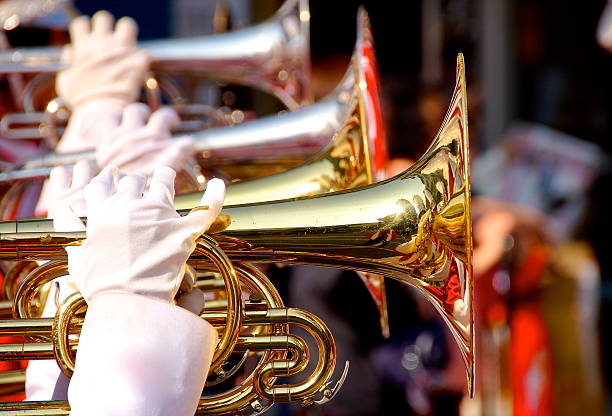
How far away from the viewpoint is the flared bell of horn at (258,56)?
2578mm

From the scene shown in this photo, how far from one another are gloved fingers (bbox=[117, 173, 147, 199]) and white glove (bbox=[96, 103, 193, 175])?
1.54ft

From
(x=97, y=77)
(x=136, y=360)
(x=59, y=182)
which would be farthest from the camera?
(x=97, y=77)

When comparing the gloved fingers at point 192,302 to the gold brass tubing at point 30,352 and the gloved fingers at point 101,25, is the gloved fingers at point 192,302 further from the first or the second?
the gloved fingers at point 101,25

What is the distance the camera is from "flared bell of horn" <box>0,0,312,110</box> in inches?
102

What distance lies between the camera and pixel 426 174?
1394mm

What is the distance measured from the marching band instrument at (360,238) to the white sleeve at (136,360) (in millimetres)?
165

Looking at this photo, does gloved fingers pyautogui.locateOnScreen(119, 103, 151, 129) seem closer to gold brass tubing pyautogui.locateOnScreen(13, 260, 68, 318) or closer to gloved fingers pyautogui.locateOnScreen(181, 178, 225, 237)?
gold brass tubing pyautogui.locateOnScreen(13, 260, 68, 318)

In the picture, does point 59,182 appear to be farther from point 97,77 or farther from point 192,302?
point 97,77

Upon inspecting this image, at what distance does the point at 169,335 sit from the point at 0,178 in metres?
0.86

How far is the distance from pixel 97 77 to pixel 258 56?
63cm

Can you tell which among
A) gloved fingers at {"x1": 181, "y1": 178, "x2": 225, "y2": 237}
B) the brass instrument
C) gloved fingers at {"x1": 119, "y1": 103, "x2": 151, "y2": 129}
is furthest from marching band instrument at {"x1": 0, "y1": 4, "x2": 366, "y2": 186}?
gloved fingers at {"x1": 181, "y1": 178, "x2": 225, "y2": 237}

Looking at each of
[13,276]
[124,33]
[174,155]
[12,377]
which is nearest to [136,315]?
[12,377]

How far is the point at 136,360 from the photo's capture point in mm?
1094

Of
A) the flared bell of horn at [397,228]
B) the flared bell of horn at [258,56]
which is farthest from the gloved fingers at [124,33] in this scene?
the flared bell of horn at [397,228]
